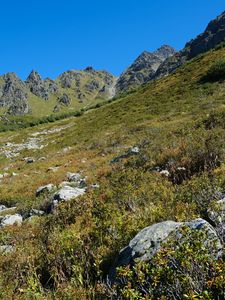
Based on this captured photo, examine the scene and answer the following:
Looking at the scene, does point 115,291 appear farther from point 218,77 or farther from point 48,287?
point 218,77

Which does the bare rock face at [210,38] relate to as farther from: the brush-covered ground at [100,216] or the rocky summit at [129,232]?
the rocky summit at [129,232]

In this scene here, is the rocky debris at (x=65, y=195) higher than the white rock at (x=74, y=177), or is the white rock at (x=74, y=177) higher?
the rocky debris at (x=65, y=195)

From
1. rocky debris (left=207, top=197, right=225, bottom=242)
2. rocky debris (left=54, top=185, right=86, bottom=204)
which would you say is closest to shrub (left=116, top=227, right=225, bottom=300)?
rocky debris (left=207, top=197, right=225, bottom=242)

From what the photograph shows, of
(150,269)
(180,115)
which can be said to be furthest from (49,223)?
(180,115)

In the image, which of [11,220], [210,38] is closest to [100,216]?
[11,220]

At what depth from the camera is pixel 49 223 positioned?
940 centimetres

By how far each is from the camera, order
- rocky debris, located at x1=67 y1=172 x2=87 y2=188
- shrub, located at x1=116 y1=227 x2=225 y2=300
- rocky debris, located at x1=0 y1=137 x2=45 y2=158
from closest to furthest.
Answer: shrub, located at x1=116 y1=227 x2=225 y2=300
rocky debris, located at x1=67 y1=172 x2=87 y2=188
rocky debris, located at x1=0 y1=137 x2=45 y2=158

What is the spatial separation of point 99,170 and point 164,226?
1144 cm

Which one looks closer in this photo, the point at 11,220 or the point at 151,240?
the point at 151,240

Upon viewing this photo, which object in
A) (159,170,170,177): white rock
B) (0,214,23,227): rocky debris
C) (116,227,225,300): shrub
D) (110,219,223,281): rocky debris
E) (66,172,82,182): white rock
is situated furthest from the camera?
(66,172,82,182): white rock

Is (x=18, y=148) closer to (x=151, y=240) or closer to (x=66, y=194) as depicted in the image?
(x=66, y=194)

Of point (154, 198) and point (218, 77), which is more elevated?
point (218, 77)

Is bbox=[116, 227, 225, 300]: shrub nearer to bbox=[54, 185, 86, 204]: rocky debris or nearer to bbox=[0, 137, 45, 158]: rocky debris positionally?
bbox=[54, 185, 86, 204]: rocky debris

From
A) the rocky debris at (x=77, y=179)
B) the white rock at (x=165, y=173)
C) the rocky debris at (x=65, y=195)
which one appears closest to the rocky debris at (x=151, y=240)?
the white rock at (x=165, y=173)
